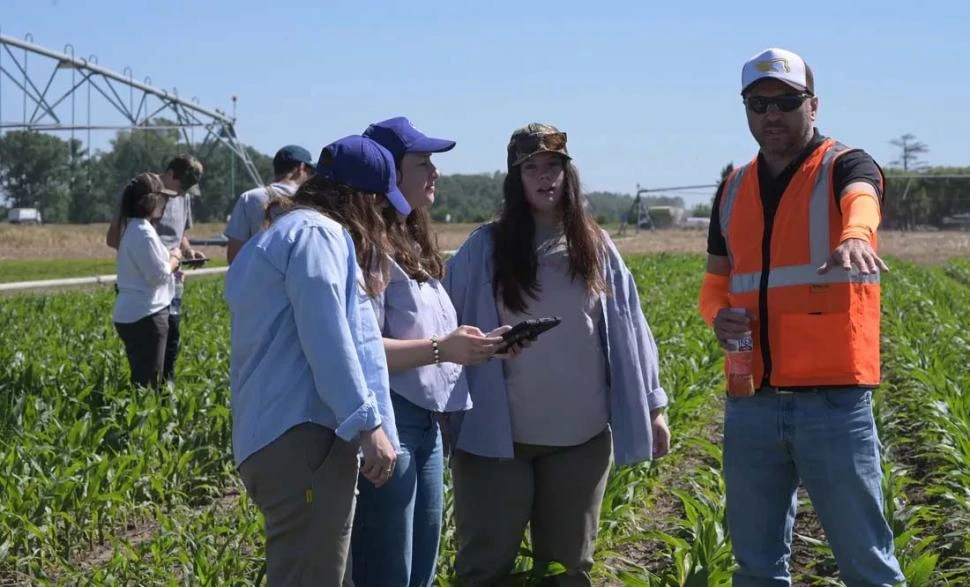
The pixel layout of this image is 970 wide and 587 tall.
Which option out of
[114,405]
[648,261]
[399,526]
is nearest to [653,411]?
[399,526]

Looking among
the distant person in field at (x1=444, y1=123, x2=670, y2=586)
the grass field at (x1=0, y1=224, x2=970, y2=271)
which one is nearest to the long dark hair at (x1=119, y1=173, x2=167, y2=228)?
the distant person in field at (x1=444, y1=123, x2=670, y2=586)

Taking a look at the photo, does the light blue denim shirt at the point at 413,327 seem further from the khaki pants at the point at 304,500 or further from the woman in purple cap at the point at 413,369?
the khaki pants at the point at 304,500

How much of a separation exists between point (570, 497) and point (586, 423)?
24 cm

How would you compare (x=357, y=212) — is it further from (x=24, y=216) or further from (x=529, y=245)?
(x=24, y=216)

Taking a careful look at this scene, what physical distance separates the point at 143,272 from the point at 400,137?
166 inches

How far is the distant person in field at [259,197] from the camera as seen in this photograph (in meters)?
6.68

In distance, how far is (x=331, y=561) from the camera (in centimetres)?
333

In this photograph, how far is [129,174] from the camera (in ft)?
152

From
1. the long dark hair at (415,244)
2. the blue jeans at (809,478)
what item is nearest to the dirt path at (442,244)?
the long dark hair at (415,244)

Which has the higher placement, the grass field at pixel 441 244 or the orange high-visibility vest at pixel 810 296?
the orange high-visibility vest at pixel 810 296

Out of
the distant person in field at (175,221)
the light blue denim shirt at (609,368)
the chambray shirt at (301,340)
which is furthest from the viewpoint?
the distant person in field at (175,221)

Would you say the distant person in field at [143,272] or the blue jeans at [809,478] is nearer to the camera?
the blue jeans at [809,478]

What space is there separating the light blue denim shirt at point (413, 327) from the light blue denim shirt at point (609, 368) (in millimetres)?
357

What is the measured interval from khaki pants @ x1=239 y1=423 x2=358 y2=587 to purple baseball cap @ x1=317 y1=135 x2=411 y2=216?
0.70 meters
